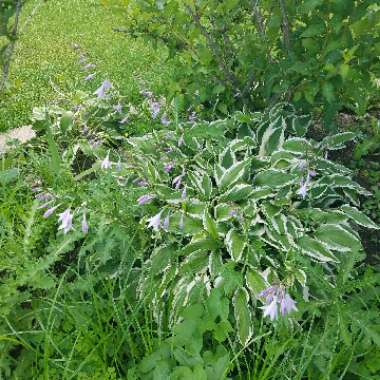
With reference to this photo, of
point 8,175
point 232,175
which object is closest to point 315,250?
point 232,175

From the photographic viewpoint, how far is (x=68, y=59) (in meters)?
5.84

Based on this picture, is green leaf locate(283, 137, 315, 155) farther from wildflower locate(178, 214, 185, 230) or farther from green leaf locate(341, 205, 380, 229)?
wildflower locate(178, 214, 185, 230)

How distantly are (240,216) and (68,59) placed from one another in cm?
401

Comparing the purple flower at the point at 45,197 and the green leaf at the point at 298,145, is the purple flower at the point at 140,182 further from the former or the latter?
the green leaf at the point at 298,145

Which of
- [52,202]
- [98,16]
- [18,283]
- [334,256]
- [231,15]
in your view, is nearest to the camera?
[18,283]

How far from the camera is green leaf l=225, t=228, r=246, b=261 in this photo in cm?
242

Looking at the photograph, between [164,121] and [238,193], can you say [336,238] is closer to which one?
[238,193]

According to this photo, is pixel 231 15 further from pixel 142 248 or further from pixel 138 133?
pixel 142 248

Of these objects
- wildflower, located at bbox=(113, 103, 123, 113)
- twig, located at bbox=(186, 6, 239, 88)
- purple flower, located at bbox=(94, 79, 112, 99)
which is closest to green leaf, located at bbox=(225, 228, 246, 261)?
twig, located at bbox=(186, 6, 239, 88)

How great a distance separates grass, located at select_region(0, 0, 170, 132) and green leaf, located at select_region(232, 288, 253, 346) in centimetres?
207

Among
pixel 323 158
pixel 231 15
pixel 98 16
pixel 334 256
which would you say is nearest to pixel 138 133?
pixel 231 15

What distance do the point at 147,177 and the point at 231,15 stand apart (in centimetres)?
106

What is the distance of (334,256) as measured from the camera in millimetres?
2521

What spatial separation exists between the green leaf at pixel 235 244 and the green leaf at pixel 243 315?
0.16 m
